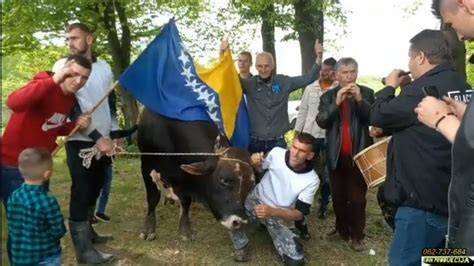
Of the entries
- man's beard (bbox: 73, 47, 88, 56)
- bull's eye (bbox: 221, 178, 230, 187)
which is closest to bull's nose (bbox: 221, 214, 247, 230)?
bull's eye (bbox: 221, 178, 230, 187)

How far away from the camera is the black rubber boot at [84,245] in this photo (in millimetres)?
4715

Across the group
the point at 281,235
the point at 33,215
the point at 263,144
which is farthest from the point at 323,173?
the point at 33,215

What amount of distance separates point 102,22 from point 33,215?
437 inches

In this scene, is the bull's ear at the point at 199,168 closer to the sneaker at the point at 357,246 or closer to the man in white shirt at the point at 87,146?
the man in white shirt at the point at 87,146

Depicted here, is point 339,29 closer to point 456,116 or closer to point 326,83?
point 326,83

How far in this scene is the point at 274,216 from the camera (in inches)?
186

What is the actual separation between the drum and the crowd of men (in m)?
0.24

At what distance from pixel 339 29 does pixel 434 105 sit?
1650 centimetres

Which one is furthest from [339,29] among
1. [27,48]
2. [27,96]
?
[27,96]

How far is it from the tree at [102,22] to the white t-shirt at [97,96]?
24.9 ft

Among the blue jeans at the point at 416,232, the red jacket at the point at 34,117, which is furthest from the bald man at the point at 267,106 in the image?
the blue jeans at the point at 416,232

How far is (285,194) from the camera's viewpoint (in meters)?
4.83

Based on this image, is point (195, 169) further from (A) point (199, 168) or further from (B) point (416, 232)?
(B) point (416, 232)

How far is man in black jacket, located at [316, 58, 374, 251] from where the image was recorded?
16.1ft
